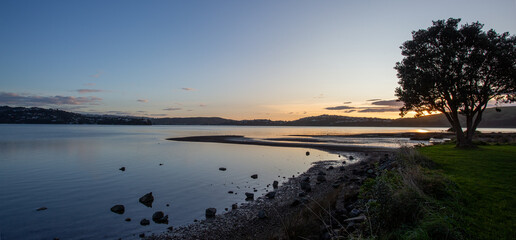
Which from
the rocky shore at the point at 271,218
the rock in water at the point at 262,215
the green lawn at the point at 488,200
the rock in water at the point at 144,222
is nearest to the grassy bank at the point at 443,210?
the green lawn at the point at 488,200

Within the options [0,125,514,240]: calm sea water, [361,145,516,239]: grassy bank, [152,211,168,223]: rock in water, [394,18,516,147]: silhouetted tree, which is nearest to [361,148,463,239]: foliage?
[361,145,516,239]: grassy bank

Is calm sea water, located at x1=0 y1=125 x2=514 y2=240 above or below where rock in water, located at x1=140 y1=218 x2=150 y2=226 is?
below

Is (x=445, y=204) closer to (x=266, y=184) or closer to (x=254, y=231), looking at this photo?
(x=254, y=231)

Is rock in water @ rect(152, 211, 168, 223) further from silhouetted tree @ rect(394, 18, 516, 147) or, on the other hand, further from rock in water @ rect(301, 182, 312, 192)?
silhouetted tree @ rect(394, 18, 516, 147)

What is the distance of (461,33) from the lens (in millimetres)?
25000

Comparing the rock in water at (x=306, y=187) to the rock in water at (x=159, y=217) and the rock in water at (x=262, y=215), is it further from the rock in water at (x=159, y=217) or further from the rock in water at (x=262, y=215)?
the rock in water at (x=159, y=217)

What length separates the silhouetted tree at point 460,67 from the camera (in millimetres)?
23844

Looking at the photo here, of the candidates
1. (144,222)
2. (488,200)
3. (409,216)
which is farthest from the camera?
(144,222)

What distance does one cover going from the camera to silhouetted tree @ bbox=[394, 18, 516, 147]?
23.8 meters

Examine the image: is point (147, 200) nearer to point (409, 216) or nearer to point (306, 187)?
point (306, 187)

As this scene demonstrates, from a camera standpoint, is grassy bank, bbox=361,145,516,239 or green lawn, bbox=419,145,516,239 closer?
grassy bank, bbox=361,145,516,239

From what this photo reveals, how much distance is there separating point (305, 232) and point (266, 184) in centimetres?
1145

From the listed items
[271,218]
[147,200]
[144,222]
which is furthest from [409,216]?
[147,200]

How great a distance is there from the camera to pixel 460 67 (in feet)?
81.6
